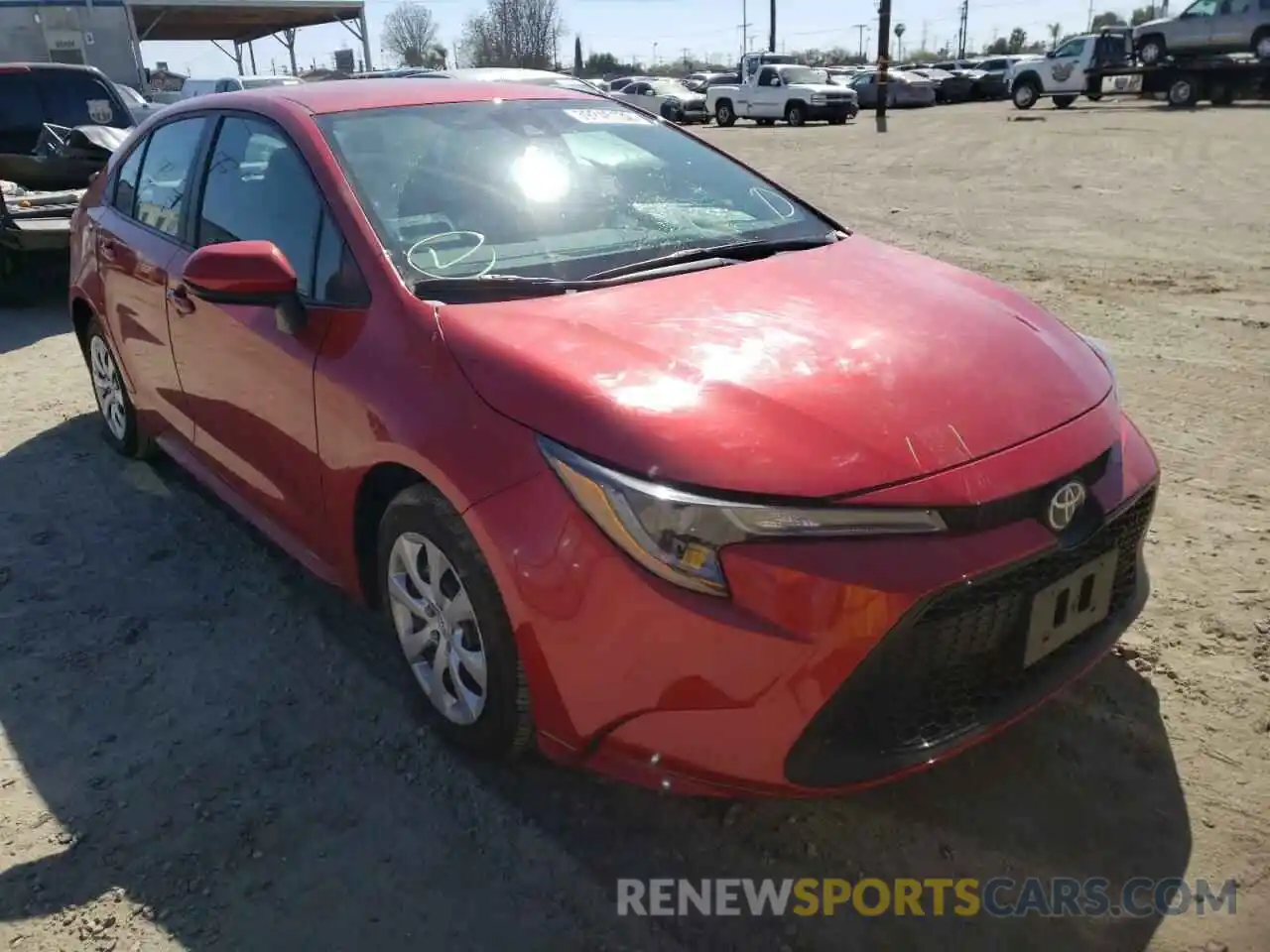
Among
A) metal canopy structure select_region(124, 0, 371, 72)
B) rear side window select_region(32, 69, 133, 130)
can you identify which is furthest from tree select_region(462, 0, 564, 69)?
rear side window select_region(32, 69, 133, 130)

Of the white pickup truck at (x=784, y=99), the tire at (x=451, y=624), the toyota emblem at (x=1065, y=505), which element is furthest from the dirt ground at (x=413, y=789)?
the white pickup truck at (x=784, y=99)

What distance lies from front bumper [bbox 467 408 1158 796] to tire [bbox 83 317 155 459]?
9.68 ft

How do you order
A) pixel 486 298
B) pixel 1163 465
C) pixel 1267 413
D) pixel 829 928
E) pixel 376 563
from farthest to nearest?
pixel 1267 413 < pixel 1163 465 < pixel 376 563 < pixel 486 298 < pixel 829 928

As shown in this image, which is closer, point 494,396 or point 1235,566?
point 494,396

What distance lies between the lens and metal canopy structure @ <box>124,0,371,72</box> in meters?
31.0

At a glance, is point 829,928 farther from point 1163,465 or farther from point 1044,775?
point 1163,465

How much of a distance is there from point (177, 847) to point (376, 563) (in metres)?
0.85

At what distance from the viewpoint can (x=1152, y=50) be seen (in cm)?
2647

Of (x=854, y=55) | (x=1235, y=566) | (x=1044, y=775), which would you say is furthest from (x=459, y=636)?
(x=854, y=55)

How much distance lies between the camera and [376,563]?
111 inches

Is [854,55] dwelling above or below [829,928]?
above

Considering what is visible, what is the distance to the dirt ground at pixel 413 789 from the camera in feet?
7.00

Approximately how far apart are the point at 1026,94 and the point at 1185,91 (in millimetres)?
4750

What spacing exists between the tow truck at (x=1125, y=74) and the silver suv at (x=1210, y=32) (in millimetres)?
257
